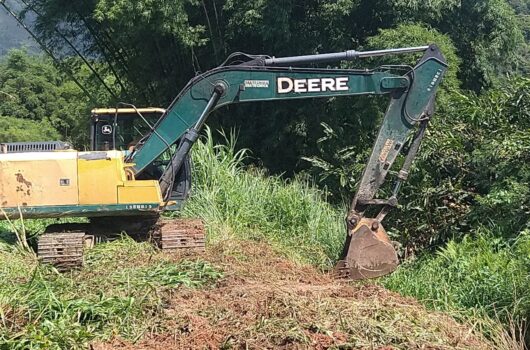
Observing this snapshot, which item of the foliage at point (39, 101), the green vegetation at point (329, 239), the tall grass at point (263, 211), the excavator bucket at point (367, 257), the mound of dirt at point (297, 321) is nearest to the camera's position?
the mound of dirt at point (297, 321)

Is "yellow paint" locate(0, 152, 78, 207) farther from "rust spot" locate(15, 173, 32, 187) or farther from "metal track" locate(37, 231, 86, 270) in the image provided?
"metal track" locate(37, 231, 86, 270)

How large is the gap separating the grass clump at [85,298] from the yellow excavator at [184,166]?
68cm

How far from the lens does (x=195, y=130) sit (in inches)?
316

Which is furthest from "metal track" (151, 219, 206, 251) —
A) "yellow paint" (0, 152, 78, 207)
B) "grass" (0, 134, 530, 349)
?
"yellow paint" (0, 152, 78, 207)

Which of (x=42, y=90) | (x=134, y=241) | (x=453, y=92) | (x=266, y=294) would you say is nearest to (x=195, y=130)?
(x=134, y=241)

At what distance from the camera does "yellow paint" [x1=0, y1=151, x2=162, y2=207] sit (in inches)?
290

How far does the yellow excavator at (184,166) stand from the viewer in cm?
734

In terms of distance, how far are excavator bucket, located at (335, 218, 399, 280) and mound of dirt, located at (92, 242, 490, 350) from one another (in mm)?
942

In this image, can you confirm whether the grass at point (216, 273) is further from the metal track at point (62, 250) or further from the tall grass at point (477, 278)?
the metal track at point (62, 250)

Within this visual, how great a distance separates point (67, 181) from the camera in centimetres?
746

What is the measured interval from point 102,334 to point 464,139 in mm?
6765

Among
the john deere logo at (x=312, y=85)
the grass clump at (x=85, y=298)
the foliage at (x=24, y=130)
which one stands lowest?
the foliage at (x=24, y=130)

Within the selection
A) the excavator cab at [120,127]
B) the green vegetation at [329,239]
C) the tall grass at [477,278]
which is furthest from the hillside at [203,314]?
the excavator cab at [120,127]

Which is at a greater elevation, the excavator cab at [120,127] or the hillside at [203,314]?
the excavator cab at [120,127]
